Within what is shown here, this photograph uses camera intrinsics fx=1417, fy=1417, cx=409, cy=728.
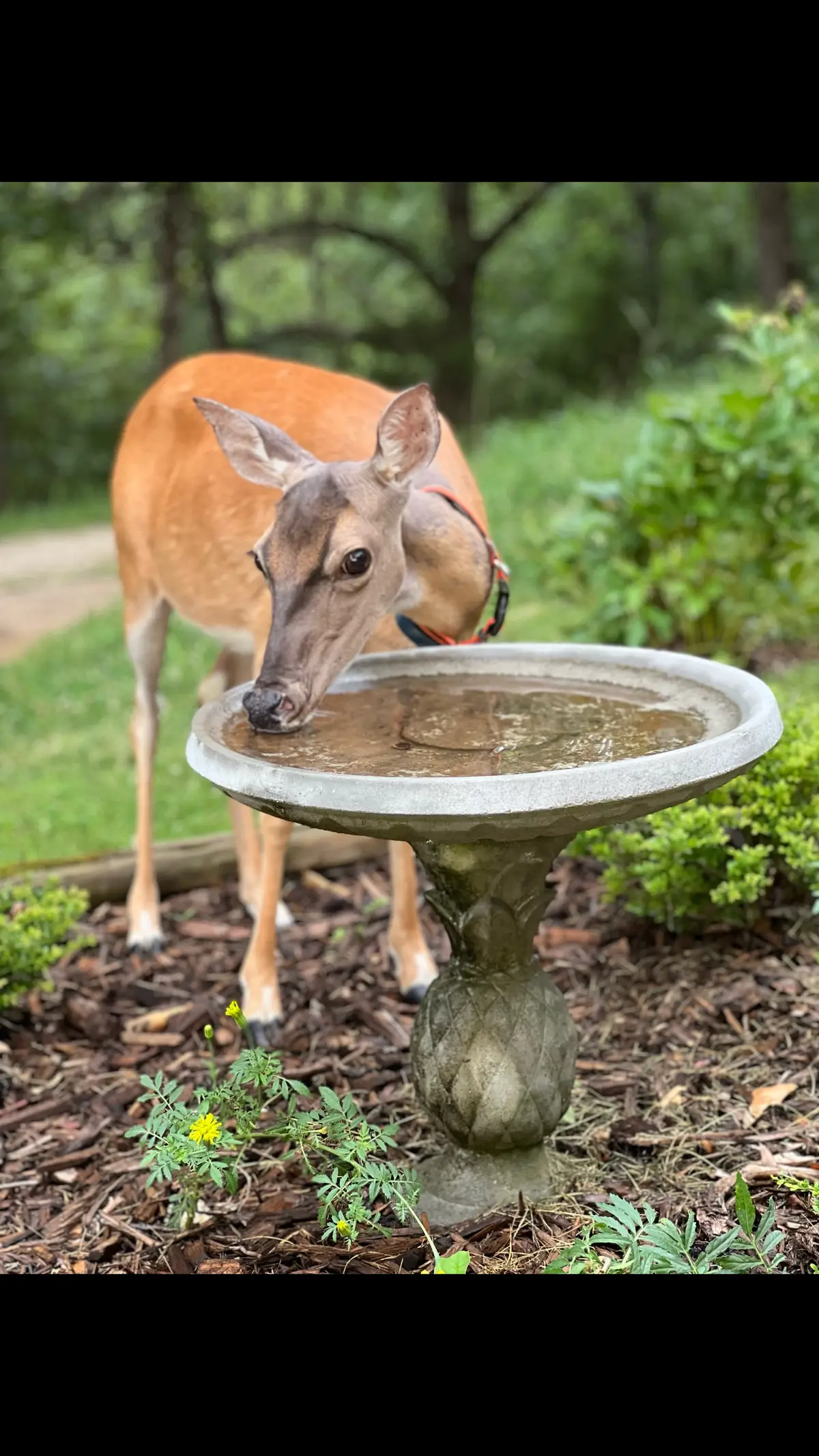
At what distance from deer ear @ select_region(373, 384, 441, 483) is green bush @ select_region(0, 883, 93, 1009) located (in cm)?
159

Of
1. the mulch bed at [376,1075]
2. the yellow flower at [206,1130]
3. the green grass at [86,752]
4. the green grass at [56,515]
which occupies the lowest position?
the green grass at [56,515]

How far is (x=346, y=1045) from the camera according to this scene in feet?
12.5

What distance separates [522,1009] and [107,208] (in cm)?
1558

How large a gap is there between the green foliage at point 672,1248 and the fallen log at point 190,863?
2307mm

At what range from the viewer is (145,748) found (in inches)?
193

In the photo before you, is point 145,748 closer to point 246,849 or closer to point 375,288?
point 246,849

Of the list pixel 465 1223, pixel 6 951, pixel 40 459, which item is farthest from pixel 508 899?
pixel 40 459

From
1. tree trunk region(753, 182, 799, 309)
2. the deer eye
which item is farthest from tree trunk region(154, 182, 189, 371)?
the deer eye

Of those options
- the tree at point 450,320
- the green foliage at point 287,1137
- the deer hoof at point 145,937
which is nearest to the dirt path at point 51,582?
the tree at point 450,320

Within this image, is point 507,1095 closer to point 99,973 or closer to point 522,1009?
point 522,1009

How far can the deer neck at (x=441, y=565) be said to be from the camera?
11.0ft

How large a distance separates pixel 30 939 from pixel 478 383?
17600 mm

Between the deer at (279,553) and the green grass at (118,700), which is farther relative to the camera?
the green grass at (118,700)

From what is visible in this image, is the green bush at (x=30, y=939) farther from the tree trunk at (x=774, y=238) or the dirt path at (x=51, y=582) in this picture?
the tree trunk at (x=774, y=238)
